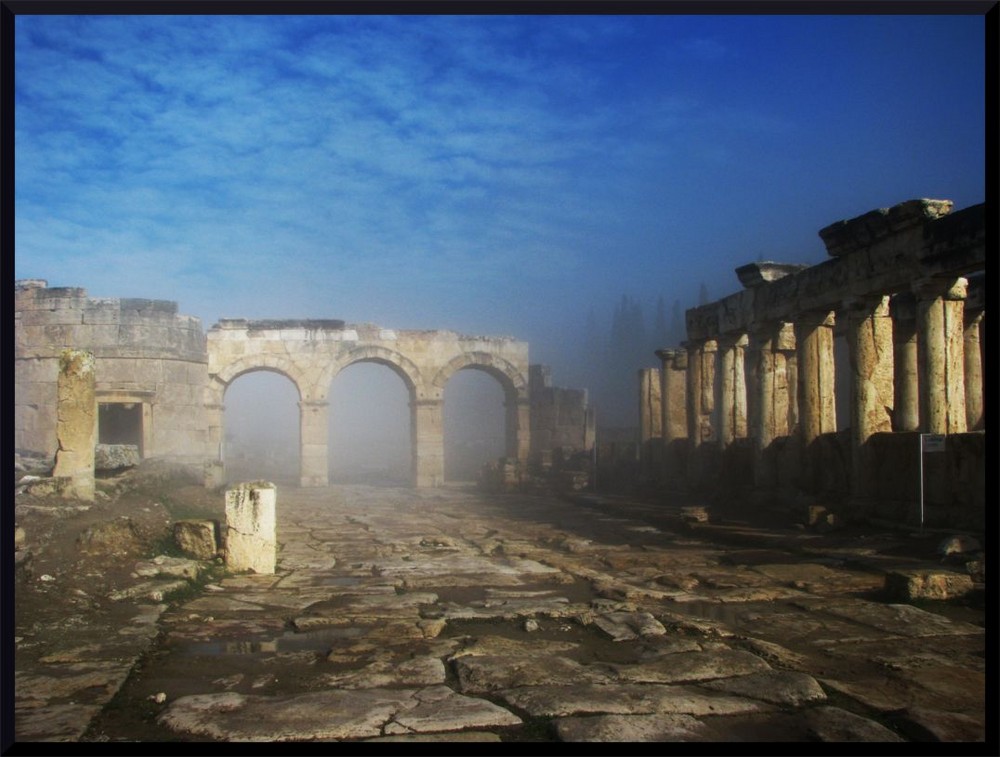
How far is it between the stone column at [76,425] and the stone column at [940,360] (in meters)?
11.0

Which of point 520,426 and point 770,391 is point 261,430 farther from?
point 770,391

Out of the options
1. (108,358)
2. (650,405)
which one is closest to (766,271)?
(650,405)

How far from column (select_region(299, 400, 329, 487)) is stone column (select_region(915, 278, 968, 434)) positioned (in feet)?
58.8

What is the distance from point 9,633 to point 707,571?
22.5 feet

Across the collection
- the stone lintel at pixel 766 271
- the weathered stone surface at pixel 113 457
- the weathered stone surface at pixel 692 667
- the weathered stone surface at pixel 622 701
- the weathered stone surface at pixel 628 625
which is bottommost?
the weathered stone surface at pixel 628 625

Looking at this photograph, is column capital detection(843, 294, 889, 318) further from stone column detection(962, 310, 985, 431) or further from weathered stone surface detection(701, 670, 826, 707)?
weathered stone surface detection(701, 670, 826, 707)

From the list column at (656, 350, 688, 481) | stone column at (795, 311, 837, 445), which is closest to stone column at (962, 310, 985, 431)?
stone column at (795, 311, 837, 445)

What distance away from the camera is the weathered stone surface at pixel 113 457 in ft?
43.9

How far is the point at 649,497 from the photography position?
1766 centimetres

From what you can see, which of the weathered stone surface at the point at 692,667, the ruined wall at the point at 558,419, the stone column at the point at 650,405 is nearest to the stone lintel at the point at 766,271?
the stone column at the point at 650,405

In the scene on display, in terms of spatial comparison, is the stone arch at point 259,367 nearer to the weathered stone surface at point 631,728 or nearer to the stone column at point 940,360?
the stone column at point 940,360

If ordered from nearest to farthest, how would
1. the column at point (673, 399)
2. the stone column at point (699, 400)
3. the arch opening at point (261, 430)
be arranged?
1. the stone column at point (699, 400)
2. the column at point (673, 399)
3. the arch opening at point (261, 430)

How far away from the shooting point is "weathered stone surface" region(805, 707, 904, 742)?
142 inches

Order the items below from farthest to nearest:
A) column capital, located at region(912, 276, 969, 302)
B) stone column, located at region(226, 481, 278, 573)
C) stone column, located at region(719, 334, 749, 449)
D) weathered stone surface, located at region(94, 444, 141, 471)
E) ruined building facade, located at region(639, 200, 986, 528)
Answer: stone column, located at region(719, 334, 749, 449) < weathered stone surface, located at region(94, 444, 141, 471) < column capital, located at region(912, 276, 969, 302) < ruined building facade, located at region(639, 200, 986, 528) < stone column, located at region(226, 481, 278, 573)
